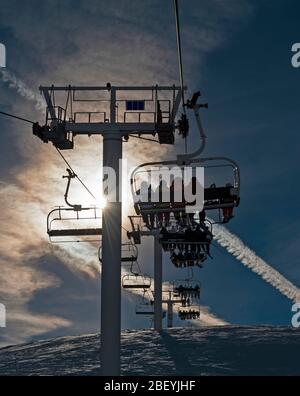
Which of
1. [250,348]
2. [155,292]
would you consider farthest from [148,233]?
[250,348]

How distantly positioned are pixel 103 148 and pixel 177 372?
517 inches

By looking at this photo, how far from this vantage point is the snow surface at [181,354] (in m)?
33.5

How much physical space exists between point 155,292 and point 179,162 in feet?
79.5

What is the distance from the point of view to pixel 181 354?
121 ft

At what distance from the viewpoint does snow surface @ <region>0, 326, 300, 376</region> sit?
33.5 meters

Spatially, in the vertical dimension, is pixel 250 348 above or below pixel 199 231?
below

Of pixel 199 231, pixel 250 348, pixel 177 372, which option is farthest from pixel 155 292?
pixel 199 231

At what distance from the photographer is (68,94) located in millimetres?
25453

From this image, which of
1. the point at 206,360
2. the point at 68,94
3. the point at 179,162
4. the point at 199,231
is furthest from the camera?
the point at 206,360
